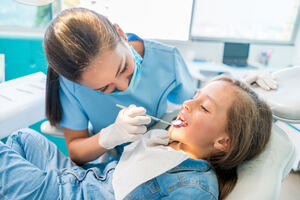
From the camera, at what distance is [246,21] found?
11.2ft

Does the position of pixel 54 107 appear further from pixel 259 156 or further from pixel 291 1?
pixel 291 1

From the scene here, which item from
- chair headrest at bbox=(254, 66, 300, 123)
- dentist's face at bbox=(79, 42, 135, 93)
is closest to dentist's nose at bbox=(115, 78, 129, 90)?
dentist's face at bbox=(79, 42, 135, 93)

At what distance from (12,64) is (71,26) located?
1034 mm

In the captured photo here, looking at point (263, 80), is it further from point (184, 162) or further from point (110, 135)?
point (110, 135)

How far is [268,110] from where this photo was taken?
1.10 meters

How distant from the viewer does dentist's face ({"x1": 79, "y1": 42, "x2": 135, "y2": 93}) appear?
2.79 ft

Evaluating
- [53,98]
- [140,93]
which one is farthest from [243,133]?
[53,98]

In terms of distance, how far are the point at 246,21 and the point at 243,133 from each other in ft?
9.62

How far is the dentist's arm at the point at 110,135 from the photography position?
1014 mm

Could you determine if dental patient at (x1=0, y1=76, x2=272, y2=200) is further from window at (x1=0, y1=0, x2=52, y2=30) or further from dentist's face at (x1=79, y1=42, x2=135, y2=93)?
window at (x1=0, y1=0, x2=52, y2=30)

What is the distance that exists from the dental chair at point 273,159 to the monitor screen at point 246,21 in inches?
A: 87.1

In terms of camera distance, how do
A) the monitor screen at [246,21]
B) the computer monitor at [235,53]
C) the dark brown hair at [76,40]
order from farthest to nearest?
the monitor screen at [246,21] → the computer monitor at [235,53] → the dark brown hair at [76,40]

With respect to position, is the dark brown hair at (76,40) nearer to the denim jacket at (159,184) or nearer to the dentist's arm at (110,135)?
the dentist's arm at (110,135)

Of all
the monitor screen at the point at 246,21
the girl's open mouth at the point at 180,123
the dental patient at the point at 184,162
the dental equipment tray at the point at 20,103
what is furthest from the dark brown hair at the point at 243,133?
the monitor screen at the point at 246,21
